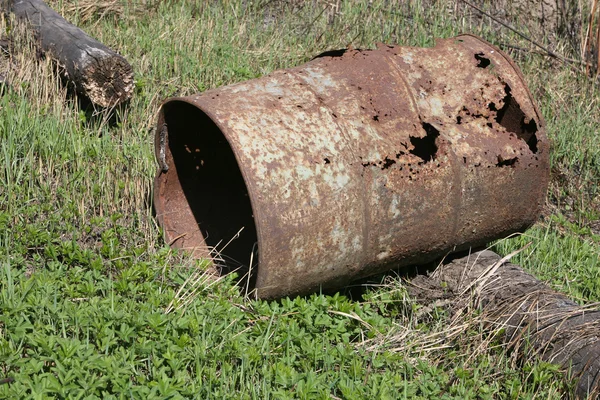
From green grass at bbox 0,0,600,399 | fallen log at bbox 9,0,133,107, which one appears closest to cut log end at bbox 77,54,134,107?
fallen log at bbox 9,0,133,107

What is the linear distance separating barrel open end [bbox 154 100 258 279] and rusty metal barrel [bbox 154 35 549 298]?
2 centimetres

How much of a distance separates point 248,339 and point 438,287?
1181 millimetres

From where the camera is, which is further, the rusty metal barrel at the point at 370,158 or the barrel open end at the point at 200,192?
the barrel open end at the point at 200,192

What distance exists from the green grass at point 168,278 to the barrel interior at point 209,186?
0.79 feet

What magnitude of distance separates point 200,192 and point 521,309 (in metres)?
1.94

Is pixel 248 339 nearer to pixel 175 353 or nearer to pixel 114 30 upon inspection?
pixel 175 353

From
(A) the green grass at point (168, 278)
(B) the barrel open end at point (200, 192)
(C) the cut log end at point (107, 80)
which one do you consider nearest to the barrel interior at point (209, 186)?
(B) the barrel open end at point (200, 192)

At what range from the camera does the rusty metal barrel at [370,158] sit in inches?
136

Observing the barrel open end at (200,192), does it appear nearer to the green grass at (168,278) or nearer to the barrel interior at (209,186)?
the barrel interior at (209,186)

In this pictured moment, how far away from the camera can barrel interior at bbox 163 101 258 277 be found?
14.4 ft

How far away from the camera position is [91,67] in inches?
189

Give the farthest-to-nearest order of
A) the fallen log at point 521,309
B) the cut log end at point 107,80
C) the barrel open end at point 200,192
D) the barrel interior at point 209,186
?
the cut log end at point 107,80
the barrel interior at point 209,186
the barrel open end at point 200,192
the fallen log at point 521,309

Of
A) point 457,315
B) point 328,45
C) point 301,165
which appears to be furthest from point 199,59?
point 457,315

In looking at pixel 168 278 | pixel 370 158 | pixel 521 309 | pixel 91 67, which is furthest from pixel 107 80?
pixel 521 309
